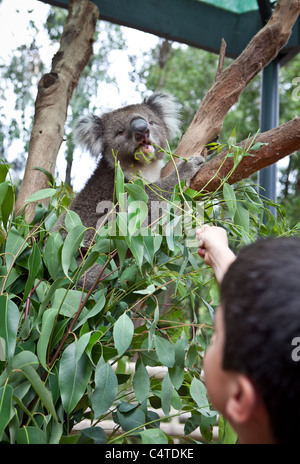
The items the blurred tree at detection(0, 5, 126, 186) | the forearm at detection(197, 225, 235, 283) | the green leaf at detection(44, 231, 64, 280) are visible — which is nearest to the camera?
the forearm at detection(197, 225, 235, 283)

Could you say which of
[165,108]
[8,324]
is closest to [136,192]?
[8,324]

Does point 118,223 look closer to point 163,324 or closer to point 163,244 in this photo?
point 163,244

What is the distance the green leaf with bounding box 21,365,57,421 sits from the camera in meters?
1.17

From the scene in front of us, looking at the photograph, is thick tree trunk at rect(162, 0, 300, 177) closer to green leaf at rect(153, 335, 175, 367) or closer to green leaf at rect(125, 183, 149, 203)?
green leaf at rect(125, 183, 149, 203)

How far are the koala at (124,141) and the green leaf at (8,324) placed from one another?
1.38 meters

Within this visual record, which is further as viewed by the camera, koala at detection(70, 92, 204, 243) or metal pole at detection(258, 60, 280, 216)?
metal pole at detection(258, 60, 280, 216)

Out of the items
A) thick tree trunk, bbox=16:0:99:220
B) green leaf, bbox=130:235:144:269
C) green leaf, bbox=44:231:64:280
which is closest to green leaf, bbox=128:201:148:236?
green leaf, bbox=130:235:144:269

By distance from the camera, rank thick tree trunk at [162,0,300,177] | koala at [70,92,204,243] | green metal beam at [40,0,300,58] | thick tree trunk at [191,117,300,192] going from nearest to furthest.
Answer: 1. thick tree trunk at [191,117,300,192]
2. thick tree trunk at [162,0,300,177]
3. koala at [70,92,204,243]
4. green metal beam at [40,0,300,58]

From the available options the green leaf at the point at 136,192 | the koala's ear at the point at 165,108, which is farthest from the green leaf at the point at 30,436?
the koala's ear at the point at 165,108

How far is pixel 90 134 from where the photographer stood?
311 centimetres

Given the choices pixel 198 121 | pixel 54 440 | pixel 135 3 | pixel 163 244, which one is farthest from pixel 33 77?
pixel 54 440

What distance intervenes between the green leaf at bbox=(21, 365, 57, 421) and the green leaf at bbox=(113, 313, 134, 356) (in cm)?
20

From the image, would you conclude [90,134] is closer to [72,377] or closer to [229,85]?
[229,85]

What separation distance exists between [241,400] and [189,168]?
1565mm
